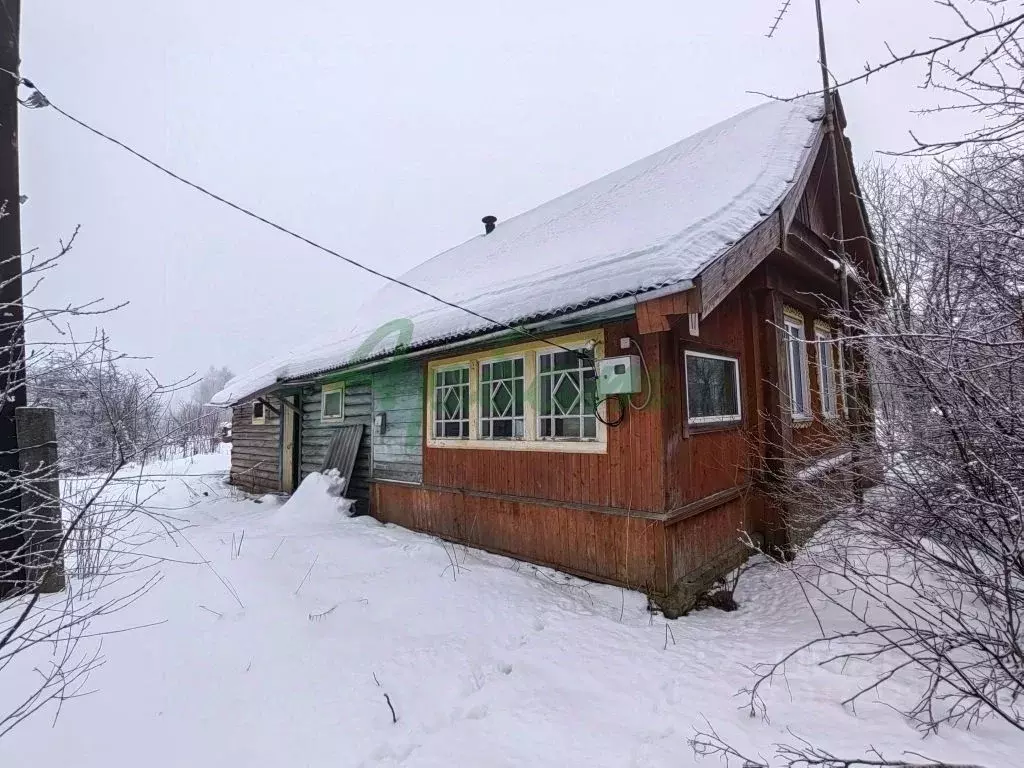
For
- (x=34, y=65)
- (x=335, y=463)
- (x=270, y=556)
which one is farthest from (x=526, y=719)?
(x=335, y=463)

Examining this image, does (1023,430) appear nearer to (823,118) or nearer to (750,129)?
(823,118)

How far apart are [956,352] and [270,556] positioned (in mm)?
5984

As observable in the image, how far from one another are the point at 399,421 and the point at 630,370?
4.09 m

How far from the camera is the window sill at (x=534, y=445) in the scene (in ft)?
16.3

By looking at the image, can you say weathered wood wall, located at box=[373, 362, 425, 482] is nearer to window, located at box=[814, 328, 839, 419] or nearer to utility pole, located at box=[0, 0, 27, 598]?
utility pole, located at box=[0, 0, 27, 598]

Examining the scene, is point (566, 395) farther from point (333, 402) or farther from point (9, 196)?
point (333, 402)

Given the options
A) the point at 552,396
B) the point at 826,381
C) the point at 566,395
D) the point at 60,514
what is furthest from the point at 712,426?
the point at 60,514

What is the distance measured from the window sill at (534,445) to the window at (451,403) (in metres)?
0.12

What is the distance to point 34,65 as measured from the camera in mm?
3695

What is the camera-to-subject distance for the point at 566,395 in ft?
17.3

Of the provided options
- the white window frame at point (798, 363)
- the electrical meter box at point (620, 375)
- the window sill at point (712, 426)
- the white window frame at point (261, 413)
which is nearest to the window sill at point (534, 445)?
the electrical meter box at point (620, 375)

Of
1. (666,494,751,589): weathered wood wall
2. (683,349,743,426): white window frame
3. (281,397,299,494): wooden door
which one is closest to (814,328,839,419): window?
(683,349,743,426): white window frame

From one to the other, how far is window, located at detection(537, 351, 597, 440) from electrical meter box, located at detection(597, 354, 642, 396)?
0.28m

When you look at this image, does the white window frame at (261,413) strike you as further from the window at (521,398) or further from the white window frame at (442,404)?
the window at (521,398)
